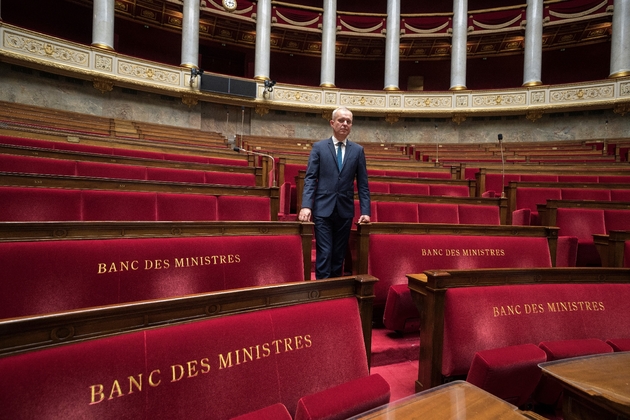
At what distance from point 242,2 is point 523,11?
427 cm

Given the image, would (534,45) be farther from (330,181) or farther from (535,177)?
(330,181)

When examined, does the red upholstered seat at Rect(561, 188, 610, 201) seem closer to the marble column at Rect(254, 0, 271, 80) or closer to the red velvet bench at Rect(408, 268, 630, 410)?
the red velvet bench at Rect(408, 268, 630, 410)

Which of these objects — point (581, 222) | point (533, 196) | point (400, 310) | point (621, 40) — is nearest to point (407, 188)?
A: point (533, 196)

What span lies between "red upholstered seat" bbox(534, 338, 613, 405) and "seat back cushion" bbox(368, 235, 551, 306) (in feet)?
1.29

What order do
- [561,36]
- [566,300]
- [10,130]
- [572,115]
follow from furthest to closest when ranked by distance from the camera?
[561,36] → [572,115] → [10,130] → [566,300]

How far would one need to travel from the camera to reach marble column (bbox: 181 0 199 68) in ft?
15.5

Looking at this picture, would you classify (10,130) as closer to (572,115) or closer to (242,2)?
(242,2)

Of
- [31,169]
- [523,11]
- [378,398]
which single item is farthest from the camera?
[523,11]

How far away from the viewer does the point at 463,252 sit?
1.08 m

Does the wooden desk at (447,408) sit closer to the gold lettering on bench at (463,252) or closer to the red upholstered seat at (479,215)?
the gold lettering on bench at (463,252)

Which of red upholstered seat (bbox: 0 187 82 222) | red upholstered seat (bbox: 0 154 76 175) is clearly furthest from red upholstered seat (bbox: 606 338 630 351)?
red upholstered seat (bbox: 0 154 76 175)

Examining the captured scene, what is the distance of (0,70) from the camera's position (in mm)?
3715

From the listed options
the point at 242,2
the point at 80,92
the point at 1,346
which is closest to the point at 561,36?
the point at 242,2

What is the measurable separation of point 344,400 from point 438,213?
1193mm
